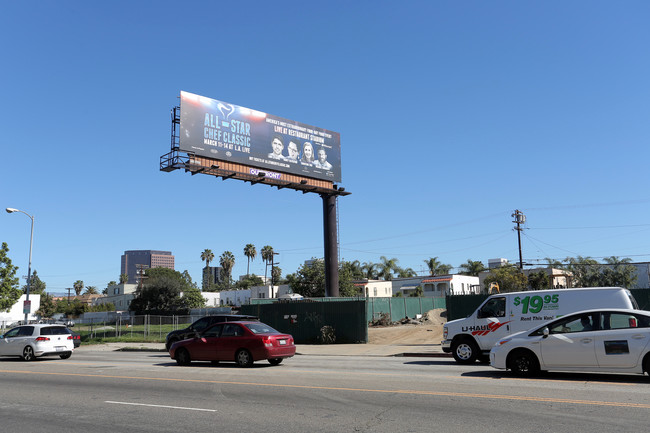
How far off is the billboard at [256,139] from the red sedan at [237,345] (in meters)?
23.5

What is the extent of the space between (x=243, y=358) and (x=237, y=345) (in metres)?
0.43

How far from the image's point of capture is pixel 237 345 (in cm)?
1645

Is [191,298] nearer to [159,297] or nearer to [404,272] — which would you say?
[159,297]

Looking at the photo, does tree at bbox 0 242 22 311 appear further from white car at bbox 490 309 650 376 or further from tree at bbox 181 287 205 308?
white car at bbox 490 309 650 376

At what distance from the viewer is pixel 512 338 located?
12.2 metres

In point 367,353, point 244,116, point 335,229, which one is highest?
point 244,116

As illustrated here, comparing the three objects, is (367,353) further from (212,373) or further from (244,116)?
(244,116)

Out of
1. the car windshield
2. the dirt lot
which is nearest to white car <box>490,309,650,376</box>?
the car windshield

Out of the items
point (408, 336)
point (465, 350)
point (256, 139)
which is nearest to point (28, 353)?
point (465, 350)

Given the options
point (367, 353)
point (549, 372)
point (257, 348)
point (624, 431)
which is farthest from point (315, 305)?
point (624, 431)

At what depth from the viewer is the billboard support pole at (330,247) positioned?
47.7 meters

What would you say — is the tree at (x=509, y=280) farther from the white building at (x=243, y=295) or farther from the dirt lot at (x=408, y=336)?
the white building at (x=243, y=295)

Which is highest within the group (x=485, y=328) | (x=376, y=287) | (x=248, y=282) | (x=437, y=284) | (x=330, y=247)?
(x=248, y=282)

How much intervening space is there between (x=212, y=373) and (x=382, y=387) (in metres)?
5.48
